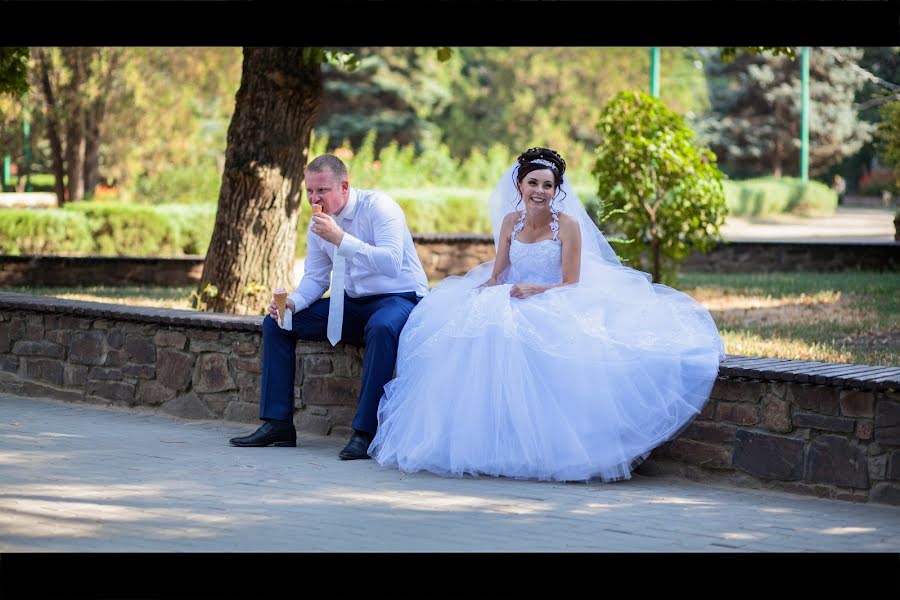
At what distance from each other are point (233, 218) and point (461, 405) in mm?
4361

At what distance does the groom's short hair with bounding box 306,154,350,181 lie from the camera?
6730mm

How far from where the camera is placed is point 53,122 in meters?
20.7

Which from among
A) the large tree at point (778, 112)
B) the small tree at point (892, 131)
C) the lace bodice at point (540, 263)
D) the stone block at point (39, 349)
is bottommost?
the stone block at point (39, 349)

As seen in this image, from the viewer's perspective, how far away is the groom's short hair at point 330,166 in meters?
6.73

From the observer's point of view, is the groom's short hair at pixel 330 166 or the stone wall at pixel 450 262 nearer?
the groom's short hair at pixel 330 166

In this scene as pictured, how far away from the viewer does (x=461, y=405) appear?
6012 mm

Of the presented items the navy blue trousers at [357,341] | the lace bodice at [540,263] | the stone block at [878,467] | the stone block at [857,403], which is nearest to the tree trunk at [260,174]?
the navy blue trousers at [357,341]

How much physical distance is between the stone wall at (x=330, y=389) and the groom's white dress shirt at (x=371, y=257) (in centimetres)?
41

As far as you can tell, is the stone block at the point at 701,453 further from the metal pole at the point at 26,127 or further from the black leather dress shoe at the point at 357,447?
the metal pole at the point at 26,127

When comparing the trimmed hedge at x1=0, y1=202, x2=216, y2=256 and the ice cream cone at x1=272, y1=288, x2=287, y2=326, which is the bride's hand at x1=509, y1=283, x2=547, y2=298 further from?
the trimmed hedge at x1=0, y1=202, x2=216, y2=256

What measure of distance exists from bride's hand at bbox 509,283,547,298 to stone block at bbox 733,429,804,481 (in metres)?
1.22

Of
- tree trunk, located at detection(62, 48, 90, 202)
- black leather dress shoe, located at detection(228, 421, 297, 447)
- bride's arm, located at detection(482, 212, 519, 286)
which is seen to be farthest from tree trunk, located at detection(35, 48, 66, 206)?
bride's arm, located at detection(482, 212, 519, 286)

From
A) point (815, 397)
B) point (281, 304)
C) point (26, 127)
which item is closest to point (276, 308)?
point (281, 304)
